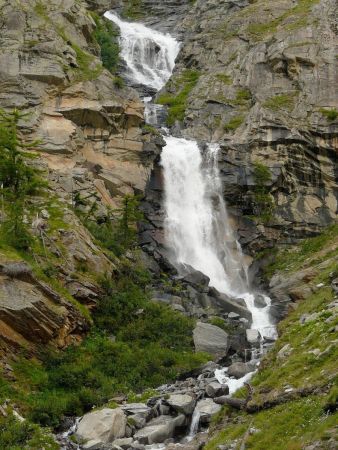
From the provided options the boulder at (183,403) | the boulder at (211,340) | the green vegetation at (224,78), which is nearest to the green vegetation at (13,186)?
the boulder at (211,340)

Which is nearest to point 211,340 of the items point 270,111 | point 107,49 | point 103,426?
point 103,426

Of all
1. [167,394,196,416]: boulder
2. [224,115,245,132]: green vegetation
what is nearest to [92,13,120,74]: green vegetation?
[224,115,245,132]: green vegetation

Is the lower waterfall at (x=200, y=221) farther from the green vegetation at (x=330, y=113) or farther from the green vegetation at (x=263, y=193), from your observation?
the green vegetation at (x=330, y=113)

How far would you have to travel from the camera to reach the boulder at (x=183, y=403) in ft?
60.6

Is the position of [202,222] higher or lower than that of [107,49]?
lower

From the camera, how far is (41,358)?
22297mm

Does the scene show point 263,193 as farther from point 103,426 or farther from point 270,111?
point 103,426

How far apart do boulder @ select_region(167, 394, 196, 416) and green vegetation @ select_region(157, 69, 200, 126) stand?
34.5 meters

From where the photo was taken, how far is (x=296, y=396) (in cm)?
1319

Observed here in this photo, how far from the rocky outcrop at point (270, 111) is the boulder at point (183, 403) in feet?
72.5

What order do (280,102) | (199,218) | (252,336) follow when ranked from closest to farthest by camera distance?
(252,336), (199,218), (280,102)

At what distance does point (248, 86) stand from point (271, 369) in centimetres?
3952

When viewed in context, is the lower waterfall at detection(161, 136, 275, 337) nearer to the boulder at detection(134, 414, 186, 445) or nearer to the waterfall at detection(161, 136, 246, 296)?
the waterfall at detection(161, 136, 246, 296)

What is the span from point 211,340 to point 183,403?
7.83 meters
